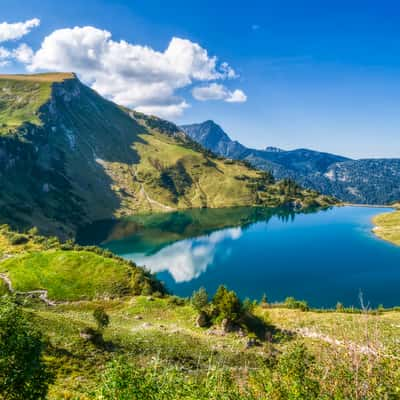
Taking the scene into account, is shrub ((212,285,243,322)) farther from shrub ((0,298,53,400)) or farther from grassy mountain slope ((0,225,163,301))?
shrub ((0,298,53,400))

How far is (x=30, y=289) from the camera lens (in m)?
80.1

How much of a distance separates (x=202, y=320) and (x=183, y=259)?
91.5 meters

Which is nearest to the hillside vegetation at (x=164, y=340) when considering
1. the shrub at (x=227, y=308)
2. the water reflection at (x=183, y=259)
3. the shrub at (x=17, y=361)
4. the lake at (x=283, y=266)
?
the shrub at (x=17, y=361)

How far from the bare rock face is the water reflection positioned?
2262 inches

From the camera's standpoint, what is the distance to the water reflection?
136 metres

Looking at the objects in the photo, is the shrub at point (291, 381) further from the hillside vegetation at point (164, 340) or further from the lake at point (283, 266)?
the lake at point (283, 266)

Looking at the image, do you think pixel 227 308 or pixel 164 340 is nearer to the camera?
pixel 164 340

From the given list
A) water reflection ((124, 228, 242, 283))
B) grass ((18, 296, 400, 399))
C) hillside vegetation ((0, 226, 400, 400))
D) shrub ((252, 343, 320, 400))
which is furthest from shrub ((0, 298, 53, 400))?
water reflection ((124, 228, 242, 283))

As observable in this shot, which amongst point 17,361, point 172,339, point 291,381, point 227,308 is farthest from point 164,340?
point 17,361

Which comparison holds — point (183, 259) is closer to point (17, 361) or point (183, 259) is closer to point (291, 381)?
point (291, 381)

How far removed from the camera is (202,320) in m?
67.0

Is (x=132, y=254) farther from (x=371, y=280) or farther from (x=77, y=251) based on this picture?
(x=371, y=280)

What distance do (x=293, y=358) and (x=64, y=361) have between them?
30.1 meters

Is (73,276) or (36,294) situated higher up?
(73,276)
